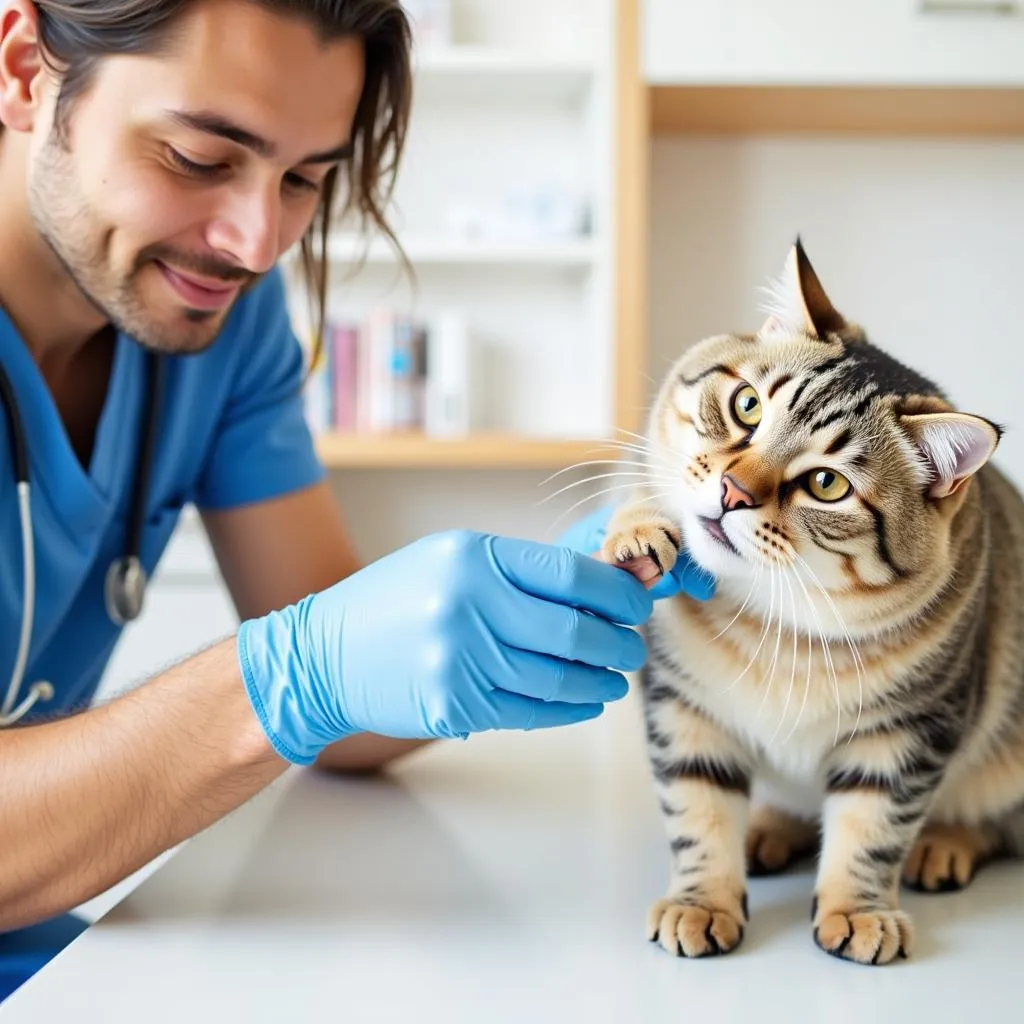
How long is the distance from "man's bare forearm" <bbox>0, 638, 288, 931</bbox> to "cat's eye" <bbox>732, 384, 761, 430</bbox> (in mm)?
446

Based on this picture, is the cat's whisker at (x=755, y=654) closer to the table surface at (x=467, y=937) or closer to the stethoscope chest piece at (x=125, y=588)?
the table surface at (x=467, y=937)

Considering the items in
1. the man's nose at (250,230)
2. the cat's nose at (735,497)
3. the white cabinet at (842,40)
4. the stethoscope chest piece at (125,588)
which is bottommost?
the stethoscope chest piece at (125,588)

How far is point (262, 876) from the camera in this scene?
0.89 metres

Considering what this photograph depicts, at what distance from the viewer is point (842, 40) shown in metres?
2.21

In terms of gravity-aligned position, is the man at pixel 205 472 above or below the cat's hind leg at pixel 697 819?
above

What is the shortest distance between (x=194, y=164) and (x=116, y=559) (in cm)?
50

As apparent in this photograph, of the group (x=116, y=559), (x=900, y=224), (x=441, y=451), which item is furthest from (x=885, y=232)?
(x=116, y=559)

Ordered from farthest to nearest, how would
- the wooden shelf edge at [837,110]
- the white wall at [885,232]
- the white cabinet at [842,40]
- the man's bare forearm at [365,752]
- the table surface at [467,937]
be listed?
1. the white wall at [885,232]
2. the wooden shelf edge at [837,110]
3. the white cabinet at [842,40]
4. the man's bare forearm at [365,752]
5. the table surface at [467,937]

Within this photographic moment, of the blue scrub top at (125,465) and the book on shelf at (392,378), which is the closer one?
the blue scrub top at (125,465)

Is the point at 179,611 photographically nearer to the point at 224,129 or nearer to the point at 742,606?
the point at 224,129

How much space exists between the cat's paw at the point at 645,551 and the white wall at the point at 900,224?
1864 millimetres

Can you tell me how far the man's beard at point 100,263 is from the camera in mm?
1062

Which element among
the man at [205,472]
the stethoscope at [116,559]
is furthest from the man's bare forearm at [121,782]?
the stethoscope at [116,559]

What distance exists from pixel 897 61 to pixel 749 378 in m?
1.66
